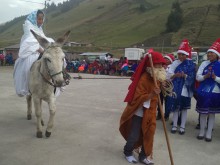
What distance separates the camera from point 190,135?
698cm

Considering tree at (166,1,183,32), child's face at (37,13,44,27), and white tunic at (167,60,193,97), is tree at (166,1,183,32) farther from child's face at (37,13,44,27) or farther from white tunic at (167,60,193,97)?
child's face at (37,13,44,27)

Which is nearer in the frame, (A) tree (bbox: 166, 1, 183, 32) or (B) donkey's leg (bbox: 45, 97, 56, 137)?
(B) donkey's leg (bbox: 45, 97, 56, 137)

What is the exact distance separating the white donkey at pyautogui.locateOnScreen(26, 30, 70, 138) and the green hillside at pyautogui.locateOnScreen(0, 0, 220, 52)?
1795 inches

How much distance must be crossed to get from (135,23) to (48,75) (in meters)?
93.9

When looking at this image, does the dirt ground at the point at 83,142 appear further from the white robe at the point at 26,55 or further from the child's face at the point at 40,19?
the child's face at the point at 40,19

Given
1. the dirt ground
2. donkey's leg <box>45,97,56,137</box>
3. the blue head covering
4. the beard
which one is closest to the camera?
the beard

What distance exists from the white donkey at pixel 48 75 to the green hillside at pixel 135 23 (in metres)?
45.6

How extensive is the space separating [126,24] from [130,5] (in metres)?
30.2

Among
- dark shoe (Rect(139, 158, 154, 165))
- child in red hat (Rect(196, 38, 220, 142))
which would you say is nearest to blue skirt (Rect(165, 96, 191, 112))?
child in red hat (Rect(196, 38, 220, 142))

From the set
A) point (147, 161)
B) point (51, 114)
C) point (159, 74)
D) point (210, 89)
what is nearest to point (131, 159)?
point (147, 161)

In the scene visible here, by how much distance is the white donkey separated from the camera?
222 inches

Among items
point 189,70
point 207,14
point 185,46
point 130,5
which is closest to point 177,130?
point 189,70

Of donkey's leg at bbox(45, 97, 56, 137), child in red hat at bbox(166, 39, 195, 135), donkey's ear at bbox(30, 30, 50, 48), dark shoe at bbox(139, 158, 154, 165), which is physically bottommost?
dark shoe at bbox(139, 158, 154, 165)

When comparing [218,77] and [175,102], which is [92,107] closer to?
[175,102]
